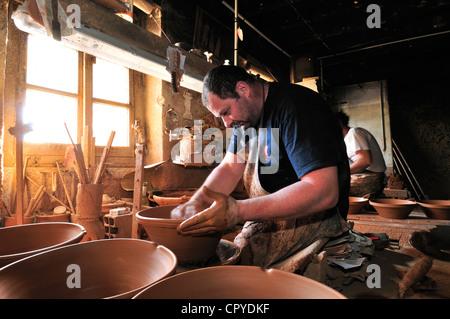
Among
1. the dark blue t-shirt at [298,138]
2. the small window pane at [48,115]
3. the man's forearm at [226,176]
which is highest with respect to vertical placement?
the small window pane at [48,115]

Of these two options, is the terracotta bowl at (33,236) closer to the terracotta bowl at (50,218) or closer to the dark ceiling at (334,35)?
the terracotta bowl at (50,218)

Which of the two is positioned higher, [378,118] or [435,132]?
[378,118]

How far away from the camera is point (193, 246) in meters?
1.44

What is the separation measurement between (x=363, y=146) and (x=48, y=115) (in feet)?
18.0

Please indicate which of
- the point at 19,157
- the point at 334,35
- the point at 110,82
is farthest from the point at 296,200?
the point at 334,35

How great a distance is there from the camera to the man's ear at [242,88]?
71.5 inches

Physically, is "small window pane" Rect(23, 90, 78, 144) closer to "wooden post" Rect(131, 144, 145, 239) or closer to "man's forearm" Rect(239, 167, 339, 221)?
"wooden post" Rect(131, 144, 145, 239)

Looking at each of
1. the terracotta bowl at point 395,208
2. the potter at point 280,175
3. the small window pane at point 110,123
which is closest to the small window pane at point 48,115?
the small window pane at point 110,123

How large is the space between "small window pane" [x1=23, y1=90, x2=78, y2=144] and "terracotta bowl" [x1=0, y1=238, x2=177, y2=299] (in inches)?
152

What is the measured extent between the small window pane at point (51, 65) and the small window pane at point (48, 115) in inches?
8.3

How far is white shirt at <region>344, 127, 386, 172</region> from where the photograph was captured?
4.04m

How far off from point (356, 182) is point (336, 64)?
5674mm
